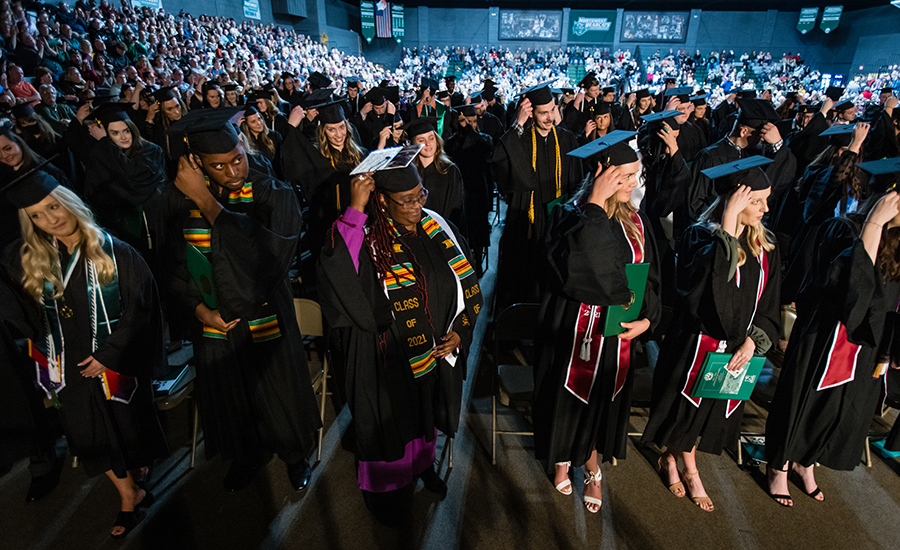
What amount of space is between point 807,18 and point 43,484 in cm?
4056

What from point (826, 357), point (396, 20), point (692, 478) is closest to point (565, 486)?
point (692, 478)

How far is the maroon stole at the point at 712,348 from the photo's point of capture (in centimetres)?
226

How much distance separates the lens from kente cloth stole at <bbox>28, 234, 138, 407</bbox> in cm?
216

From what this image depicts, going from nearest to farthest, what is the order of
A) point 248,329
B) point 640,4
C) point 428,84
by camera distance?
1. point 248,329
2. point 428,84
3. point 640,4

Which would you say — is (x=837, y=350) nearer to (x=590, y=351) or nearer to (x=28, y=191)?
(x=590, y=351)

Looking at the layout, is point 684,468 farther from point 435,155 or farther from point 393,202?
point 435,155

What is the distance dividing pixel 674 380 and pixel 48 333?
3.18 metres

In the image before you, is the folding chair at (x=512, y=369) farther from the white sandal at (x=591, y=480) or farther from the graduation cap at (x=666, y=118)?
the graduation cap at (x=666, y=118)

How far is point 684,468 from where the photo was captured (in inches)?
109

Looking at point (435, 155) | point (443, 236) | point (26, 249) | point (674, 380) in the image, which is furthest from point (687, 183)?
point (26, 249)

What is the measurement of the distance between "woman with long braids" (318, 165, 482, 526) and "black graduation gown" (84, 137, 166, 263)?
302cm

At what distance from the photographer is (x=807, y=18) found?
29375 mm

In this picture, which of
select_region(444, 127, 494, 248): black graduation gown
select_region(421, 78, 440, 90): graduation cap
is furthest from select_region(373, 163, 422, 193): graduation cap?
select_region(421, 78, 440, 90): graduation cap

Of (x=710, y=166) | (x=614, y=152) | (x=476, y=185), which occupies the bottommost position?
(x=476, y=185)
